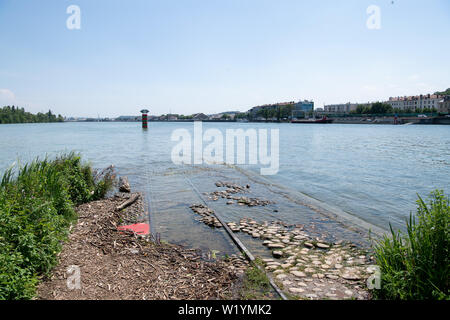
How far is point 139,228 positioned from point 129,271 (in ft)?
10.8

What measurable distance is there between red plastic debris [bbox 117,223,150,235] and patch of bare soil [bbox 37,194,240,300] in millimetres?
453

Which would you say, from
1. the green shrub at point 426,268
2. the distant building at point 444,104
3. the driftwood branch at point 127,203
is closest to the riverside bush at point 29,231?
the driftwood branch at point 127,203

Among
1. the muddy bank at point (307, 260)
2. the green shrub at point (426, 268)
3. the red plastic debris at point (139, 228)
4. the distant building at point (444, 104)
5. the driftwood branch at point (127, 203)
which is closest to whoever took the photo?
the green shrub at point (426, 268)

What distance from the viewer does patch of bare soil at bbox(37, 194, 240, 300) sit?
5160 mm

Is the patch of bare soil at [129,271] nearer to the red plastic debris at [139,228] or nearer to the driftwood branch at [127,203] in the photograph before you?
the red plastic debris at [139,228]

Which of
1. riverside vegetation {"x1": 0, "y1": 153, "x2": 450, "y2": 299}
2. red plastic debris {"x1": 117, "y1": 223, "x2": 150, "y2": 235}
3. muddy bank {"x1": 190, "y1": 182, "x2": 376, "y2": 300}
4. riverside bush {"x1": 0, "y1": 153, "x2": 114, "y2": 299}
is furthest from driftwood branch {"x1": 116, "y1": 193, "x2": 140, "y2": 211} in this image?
riverside vegetation {"x1": 0, "y1": 153, "x2": 450, "y2": 299}

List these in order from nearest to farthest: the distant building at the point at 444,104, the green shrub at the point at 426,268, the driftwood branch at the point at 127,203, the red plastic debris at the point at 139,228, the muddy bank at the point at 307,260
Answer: the green shrub at the point at 426,268 < the muddy bank at the point at 307,260 < the red plastic debris at the point at 139,228 < the driftwood branch at the point at 127,203 < the distant building at the point at 444,104

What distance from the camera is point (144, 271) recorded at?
6.14 m

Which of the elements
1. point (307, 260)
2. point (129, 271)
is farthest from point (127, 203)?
point (307, 260)

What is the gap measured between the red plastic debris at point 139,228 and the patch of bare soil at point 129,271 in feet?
1.49

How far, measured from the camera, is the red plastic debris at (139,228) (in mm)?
8950

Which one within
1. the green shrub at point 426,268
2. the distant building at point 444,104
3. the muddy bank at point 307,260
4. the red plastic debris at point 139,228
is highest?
the distant building at point 444,104

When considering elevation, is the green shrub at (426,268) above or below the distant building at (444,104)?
below

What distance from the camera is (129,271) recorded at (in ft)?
19.9
